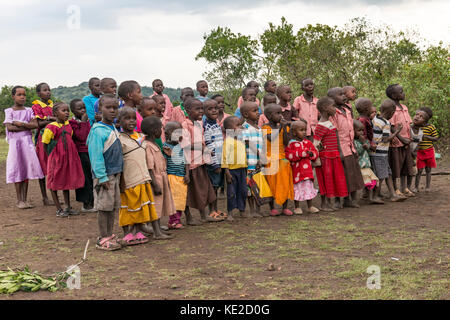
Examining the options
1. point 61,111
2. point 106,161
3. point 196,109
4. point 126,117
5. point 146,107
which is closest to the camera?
point 106,161

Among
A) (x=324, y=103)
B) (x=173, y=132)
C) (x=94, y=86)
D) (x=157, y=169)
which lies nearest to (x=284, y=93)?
(x=324, y=103)

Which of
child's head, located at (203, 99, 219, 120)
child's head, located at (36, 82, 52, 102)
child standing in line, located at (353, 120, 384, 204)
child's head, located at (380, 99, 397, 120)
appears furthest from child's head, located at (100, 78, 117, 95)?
child's head, located at (380, 99, 397, 120)

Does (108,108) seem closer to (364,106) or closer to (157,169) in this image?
(157,169)

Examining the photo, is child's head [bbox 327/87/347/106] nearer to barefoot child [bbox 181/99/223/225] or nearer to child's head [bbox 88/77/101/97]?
barefoot child [bbox 181/99/223/225]

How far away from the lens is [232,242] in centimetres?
A: 540

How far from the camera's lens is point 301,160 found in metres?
6.82

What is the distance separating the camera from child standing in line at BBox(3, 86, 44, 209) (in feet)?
25.7

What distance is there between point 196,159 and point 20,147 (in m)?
3.43

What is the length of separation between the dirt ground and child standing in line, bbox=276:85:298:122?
176cm

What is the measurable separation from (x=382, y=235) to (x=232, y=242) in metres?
1.72

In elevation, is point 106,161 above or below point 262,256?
above

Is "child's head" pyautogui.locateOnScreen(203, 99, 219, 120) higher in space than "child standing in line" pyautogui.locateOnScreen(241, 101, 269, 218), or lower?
higher

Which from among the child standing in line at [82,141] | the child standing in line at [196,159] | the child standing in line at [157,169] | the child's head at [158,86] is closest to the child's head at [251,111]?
the child standing in line at [196,159]

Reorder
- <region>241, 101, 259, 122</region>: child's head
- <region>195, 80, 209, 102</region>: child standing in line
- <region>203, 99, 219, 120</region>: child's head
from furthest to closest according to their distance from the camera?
<region>195, 80, 209, 102</region>: child standing in line → <region>241, 101, 259, 122</region>: child's head → <region>203, 99, 219, 120</region>: child's head
